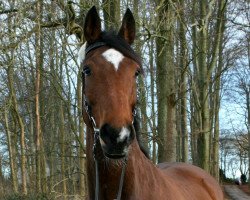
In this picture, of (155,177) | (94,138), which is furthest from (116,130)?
(155,177)

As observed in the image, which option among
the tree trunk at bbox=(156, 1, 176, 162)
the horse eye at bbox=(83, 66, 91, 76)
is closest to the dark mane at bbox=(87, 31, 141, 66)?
the horse eye at bbox=(83, 66, 91, 76)

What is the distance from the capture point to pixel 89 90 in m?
3.27

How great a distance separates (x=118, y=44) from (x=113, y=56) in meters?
0.16

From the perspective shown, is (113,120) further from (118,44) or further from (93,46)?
(93,46)

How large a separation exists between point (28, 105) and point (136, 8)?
552 inches

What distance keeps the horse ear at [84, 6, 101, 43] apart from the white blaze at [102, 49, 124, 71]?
0.32m

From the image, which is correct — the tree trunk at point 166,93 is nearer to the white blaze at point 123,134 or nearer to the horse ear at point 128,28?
the horse ear at point 128,28

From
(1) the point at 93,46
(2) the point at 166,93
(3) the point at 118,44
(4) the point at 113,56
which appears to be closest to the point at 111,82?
(4) the point at 113,56

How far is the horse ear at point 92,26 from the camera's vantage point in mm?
3568

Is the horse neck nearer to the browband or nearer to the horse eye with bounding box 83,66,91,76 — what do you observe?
the horse eye with bounding box 83,66,91,76

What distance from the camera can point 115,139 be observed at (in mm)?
2809

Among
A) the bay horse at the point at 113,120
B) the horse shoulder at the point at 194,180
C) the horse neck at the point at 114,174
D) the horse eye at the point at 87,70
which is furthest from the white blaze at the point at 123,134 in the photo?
the horse shoulder at the point at 194,180

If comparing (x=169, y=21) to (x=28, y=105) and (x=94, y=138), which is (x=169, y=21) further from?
(x=28, y=105)

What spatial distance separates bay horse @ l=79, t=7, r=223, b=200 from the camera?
291 cm
